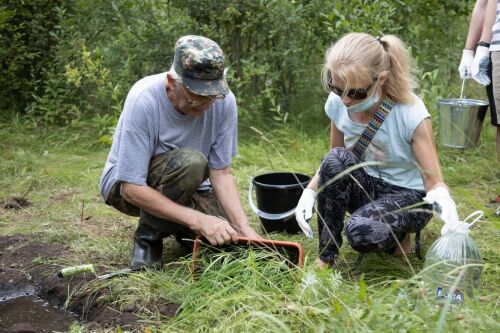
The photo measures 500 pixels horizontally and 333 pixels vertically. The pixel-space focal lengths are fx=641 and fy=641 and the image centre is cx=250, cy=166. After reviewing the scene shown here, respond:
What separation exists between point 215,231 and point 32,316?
2.69ft

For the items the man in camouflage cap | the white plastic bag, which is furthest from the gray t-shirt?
the white plastic bag

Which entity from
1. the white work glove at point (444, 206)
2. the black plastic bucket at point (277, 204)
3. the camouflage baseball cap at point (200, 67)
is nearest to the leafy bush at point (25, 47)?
the black plastic bucket at point (277, 204)

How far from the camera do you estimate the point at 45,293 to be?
109 inches

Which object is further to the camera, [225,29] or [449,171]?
[225,29]

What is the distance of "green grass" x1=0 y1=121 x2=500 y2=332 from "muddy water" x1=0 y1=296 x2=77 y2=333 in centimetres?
18

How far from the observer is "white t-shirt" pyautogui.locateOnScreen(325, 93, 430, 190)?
261 centimetres

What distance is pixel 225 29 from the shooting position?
536cm

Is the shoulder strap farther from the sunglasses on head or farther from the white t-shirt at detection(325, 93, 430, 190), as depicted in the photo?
the sunglasses on head

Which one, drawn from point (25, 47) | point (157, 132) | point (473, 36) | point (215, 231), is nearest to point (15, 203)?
point (157, 132)

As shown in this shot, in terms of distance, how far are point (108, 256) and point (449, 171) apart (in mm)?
2482

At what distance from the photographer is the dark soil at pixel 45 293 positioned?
2402mm

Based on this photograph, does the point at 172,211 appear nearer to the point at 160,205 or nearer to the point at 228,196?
the point at 160,205

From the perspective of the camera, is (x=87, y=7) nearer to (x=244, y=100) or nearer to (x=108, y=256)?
(x=244, y=100)

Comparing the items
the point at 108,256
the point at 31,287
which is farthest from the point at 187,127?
the point at 31,287
